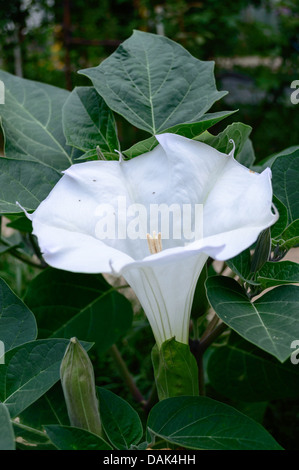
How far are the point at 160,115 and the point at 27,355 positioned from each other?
394 millimetres

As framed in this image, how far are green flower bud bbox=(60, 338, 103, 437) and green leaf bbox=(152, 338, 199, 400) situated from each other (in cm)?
9

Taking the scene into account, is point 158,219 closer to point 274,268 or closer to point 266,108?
point 274,268

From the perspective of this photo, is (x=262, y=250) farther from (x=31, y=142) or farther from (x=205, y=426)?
(x=31, y=142)

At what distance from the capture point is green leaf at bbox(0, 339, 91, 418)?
0.62 metres

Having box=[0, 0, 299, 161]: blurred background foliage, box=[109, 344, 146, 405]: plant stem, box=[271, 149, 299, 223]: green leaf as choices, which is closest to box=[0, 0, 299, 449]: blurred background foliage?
box=[0, 0, 299, 161]: blurred background foliage

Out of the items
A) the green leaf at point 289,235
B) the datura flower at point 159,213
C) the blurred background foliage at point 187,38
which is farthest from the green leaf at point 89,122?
the blurred background foliage at point 187,38

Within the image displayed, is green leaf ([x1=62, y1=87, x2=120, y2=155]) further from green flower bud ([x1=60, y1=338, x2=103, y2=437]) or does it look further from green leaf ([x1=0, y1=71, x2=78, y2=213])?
green flower bud ([x1=60, y1=338, x2=103, y2=437])

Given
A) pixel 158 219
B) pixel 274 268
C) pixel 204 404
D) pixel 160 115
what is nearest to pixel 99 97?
pixel 160 115

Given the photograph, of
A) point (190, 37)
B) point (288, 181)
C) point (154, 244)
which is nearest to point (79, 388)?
point (154, 244)

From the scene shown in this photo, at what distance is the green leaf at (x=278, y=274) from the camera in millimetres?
650

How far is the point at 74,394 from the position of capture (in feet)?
1.93

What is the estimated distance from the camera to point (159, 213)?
69cm

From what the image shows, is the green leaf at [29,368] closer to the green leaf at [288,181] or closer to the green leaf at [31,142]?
the green leaf at [31,142]

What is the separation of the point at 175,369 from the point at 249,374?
1.00 ft
